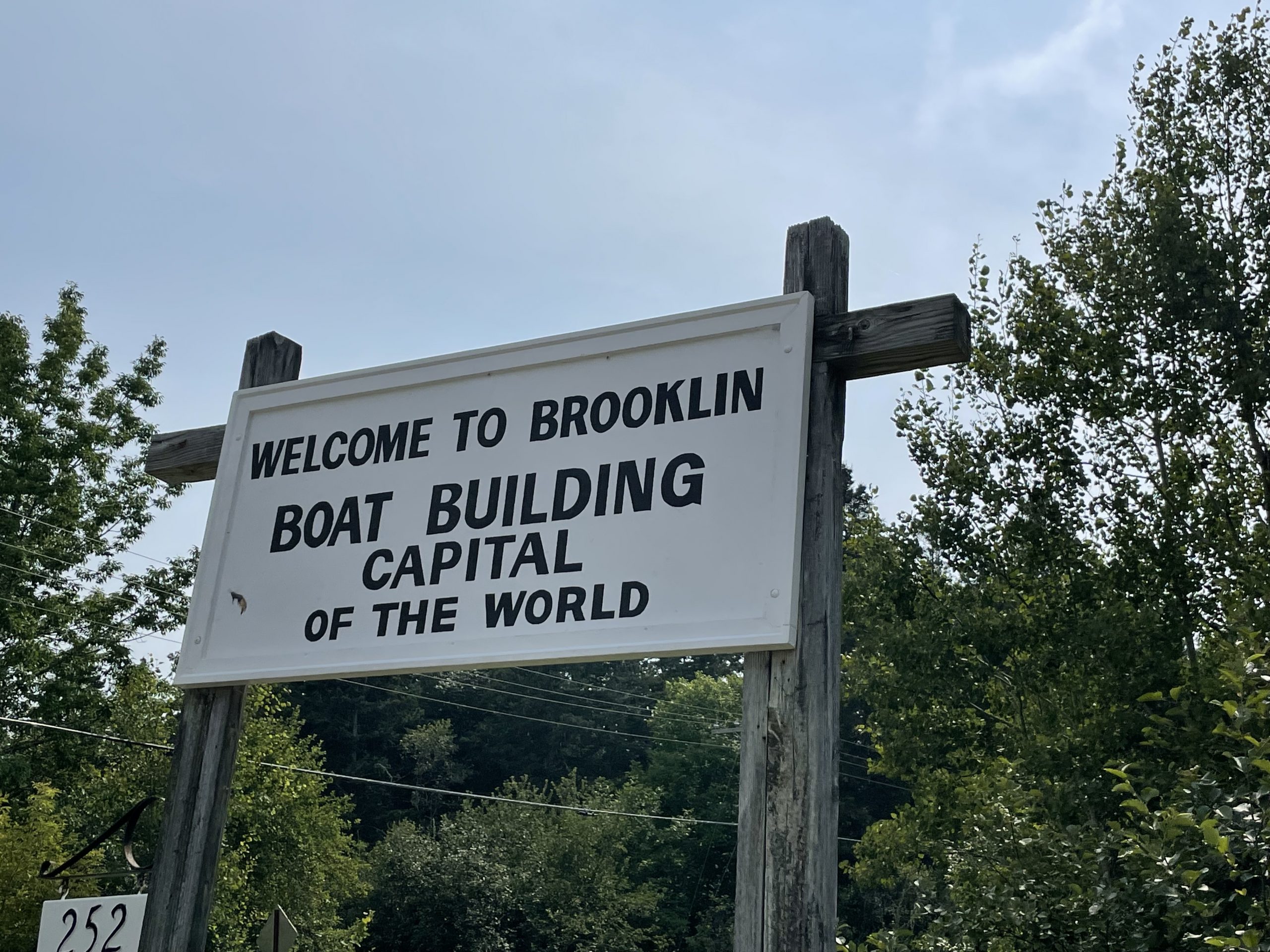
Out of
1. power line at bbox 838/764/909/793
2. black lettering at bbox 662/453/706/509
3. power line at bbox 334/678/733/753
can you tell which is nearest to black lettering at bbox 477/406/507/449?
black lettering at bbox 662/453/706/509

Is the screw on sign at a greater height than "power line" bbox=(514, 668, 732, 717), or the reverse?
"power line" bbox=(514, 668, 732, 717)

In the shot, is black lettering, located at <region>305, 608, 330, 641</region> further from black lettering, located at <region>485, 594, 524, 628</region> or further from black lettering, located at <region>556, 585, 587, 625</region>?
black lettering, located at <region>556, 585, 587, 625</region>

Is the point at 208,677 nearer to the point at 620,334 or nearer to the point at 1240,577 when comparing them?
the point at 620,334

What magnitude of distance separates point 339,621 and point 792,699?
4.56 ft

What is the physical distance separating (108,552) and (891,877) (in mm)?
15613

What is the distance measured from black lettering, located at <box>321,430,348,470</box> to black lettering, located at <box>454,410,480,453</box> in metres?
0.41

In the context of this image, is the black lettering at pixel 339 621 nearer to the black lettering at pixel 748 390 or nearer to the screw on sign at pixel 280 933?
the black lettering at pixel 748 390

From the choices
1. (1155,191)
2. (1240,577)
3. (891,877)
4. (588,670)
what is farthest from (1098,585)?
(588,670)

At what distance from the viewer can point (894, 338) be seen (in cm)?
311

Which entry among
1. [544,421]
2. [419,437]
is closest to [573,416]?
[544,421]

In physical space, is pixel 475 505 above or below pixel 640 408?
below

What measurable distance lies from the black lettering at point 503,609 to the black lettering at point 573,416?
0.47 m

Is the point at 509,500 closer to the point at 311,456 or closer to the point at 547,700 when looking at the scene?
the point at 311,456

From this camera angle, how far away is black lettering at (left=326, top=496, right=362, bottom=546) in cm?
366
